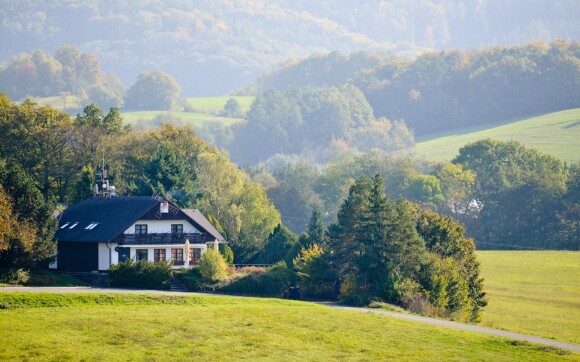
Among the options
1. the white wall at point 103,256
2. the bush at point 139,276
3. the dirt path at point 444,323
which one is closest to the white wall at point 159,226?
the white wall at point 103,256

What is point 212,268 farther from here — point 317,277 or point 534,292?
point 534,292

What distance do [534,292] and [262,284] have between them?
84.1ft

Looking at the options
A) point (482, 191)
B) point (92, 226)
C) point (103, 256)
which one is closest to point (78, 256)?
point (103, 256)

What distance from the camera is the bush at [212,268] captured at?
71688 millimetres

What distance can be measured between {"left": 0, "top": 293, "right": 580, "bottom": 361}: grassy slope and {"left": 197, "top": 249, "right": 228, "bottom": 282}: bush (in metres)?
13.6

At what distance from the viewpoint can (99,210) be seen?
82.3m

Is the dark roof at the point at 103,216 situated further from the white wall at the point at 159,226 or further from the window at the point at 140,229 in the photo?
the window at the point at 140,229

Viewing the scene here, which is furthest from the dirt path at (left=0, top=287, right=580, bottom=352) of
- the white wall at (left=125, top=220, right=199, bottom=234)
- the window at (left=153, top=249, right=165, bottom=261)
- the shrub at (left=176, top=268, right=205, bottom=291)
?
the window at (left=153, top=249, right=165, bottom=261)

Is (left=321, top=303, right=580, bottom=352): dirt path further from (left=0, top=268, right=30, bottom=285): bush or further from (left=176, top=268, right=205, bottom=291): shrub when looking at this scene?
(left=0, top=268, right=30, bottom=285): bush

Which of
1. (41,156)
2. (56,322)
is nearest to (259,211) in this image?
(41,156)

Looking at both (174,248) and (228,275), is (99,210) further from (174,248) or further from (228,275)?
(228,275)

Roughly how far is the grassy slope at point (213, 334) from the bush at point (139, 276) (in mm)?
9976

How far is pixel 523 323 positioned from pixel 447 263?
21.4 feet

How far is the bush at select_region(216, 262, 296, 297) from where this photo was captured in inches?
2803
